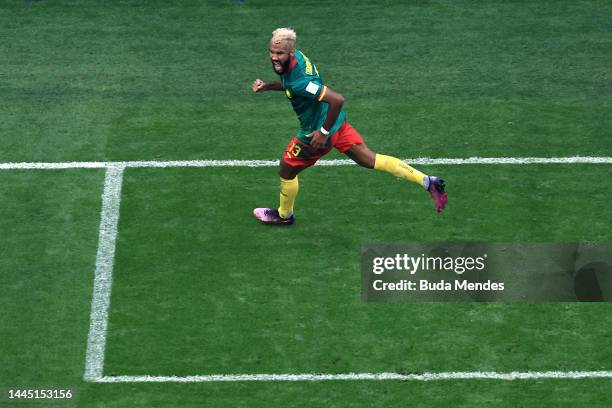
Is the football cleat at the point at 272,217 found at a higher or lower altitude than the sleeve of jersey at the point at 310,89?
lower

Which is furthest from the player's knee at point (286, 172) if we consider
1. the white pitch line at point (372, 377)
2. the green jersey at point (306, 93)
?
the white pitch line at point (372, 377)

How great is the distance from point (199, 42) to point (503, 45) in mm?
4023

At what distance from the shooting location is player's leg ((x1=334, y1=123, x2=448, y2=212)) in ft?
53.1

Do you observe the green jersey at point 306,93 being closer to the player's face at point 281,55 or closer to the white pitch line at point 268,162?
the player's face at point 281,55

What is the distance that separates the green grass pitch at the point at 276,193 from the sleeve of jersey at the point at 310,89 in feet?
5.40

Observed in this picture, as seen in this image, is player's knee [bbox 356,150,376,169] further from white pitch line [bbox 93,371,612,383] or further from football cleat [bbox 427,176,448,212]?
white pitch line [bbox 93,371,612,383]

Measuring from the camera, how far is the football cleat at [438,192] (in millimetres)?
16219

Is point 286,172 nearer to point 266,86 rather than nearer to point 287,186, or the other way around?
point 287,186

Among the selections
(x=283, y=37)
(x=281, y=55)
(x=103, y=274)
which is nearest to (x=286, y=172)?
(x=281, y=55)

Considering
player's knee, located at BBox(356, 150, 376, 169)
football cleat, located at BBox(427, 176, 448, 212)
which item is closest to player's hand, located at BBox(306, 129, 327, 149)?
player's knee, located at BBox(356, 150, 376, 169)

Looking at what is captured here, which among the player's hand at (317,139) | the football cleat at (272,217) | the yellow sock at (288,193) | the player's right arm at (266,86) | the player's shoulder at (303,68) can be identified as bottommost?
the football cleat at (272,217)

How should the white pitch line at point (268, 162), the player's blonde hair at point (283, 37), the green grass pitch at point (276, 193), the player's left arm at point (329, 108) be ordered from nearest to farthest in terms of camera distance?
the green grass pitch at point (276, 193), the player's blonde hair at point (283, 37), the player's left arm at point (329, 108), the white pitch line at point (268, 162)

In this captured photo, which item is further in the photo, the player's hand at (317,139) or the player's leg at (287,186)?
the player's leg at (287,186)

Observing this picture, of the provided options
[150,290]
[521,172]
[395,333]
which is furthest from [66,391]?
[521,172]
